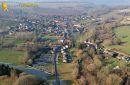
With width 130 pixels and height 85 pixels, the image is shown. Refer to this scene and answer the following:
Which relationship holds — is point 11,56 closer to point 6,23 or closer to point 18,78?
point 18,78

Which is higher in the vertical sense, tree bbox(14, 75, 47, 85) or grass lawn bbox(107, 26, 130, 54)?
tree bbox(14, 75, 47, 85)

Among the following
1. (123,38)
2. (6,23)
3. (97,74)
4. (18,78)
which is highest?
(18,78)

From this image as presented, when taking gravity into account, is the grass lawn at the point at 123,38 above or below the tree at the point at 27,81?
below

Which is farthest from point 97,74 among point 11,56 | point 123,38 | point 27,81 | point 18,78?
point 123,38

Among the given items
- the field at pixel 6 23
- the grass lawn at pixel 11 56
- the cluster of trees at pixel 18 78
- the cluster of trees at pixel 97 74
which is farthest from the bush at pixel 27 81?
the field at pixel 6 23

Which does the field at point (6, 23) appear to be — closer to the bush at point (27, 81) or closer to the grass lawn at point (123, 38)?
the grass lawn at point (123, 38)

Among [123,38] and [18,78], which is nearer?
[18,78]

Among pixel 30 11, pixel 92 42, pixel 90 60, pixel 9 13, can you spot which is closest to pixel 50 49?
pixel 92 42

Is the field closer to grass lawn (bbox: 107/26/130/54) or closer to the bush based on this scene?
grass lawn (bbox: 107/26/130/54)

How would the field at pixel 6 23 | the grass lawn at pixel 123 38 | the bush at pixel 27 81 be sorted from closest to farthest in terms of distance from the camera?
1. the bush at pixel 27 81
2. the grass lawn at pixel 123 38
3. the field at pixel 6 23

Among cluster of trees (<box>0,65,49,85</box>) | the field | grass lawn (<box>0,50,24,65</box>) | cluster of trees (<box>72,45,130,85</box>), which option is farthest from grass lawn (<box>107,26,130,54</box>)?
the field
